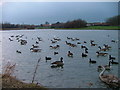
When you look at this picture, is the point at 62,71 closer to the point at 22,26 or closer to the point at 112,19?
the point at 112,19

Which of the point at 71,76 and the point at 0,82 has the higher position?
the point at 0,82

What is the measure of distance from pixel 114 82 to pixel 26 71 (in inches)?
288

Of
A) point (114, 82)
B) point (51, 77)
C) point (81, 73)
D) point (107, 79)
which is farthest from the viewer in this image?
point (81, 73)

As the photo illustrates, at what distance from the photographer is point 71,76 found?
50.2 ft

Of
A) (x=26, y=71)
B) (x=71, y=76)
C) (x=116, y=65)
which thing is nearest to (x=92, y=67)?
(x=116, y=65)

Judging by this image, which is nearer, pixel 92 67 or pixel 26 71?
pixel 26 71

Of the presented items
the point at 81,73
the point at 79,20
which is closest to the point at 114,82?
the point at 81,73

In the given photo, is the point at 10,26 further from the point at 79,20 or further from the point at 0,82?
the point at 0,82

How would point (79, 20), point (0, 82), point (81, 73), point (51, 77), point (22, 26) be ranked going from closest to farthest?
point (0, 82) < point (51, 77) < point (81, 73) < point (79, 20) < point (22, 26)

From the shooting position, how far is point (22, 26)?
157250 mm

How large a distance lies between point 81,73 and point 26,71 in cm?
414

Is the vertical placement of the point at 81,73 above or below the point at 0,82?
below

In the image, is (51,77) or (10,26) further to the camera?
(10,26)

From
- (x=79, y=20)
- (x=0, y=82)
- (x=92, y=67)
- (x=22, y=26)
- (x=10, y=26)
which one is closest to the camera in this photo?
(x=0, y=82)
